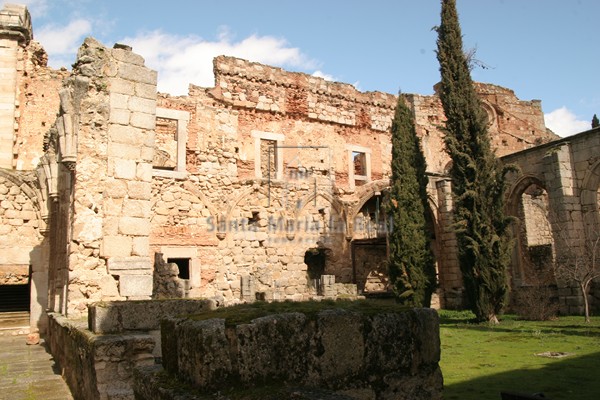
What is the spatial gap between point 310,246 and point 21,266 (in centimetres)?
976

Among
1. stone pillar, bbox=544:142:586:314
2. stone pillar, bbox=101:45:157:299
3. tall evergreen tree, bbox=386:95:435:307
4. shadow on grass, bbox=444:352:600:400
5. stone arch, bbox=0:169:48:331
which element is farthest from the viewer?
tall evergreen tree, bbox=386:95:435:307

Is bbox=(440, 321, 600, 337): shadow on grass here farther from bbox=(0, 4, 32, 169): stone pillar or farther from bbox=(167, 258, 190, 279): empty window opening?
bbox=(0, 4, 32, 169): stone pillar

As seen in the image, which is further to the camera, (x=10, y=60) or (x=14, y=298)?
(x=10, y=60)

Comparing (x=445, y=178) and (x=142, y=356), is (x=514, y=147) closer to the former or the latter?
(x=445, y=178)

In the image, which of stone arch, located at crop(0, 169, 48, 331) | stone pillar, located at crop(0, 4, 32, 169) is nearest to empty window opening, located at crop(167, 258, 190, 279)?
stone arch, located at crop(0, 169, 48, 331)

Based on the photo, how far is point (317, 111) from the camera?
21297mm

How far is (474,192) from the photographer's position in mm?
13312

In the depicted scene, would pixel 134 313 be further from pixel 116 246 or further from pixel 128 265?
pixel 116 246

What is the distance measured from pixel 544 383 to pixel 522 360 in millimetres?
1640

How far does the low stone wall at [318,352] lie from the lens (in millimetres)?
1944

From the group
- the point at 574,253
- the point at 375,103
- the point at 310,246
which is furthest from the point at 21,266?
the point at 375,103

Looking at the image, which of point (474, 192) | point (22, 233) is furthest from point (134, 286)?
point (474, 192)

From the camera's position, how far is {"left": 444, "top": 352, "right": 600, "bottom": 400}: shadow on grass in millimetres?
5051

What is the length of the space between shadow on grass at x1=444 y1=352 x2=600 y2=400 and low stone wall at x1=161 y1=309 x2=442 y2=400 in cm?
287
